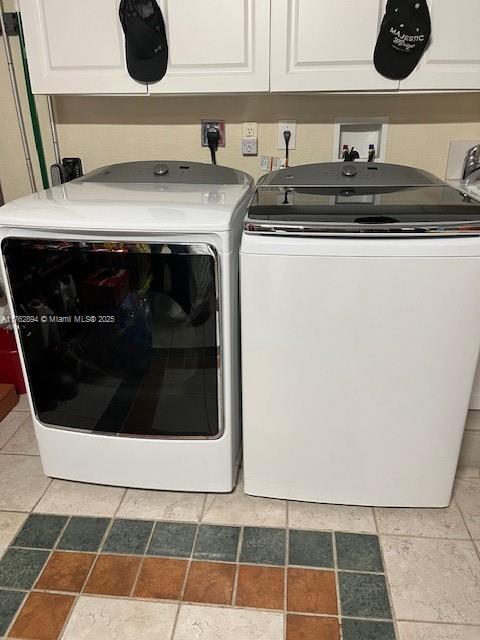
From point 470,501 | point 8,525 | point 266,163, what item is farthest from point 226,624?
point 266,163

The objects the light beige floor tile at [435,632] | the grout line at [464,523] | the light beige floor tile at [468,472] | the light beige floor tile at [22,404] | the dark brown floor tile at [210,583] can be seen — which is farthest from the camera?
the light beige floor tile at [22,404]

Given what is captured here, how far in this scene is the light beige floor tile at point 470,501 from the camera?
1434mm

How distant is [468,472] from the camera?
163 centimetres

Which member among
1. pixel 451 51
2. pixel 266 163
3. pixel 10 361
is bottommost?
pixel 10 361

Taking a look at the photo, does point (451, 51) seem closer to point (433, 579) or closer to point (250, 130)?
point (250, 130)

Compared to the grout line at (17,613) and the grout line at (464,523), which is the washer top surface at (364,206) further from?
the grout line at (17,613)

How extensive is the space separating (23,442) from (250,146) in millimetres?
1382

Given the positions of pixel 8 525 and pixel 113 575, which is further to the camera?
pixel 8 525

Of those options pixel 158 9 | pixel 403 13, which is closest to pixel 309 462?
pixel 403 13

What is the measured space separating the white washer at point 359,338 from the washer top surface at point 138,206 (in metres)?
0.09

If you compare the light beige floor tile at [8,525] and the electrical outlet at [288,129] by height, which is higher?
the electrical outlet at [288,129]

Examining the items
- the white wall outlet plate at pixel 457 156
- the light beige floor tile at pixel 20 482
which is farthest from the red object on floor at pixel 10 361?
the white wall outlet plate at pixel 457 156

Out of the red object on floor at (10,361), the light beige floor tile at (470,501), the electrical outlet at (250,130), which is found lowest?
the light beige floor tile at (470,501)

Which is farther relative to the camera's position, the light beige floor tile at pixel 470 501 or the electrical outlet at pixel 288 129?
the electrical outlet at pixel 288 129
